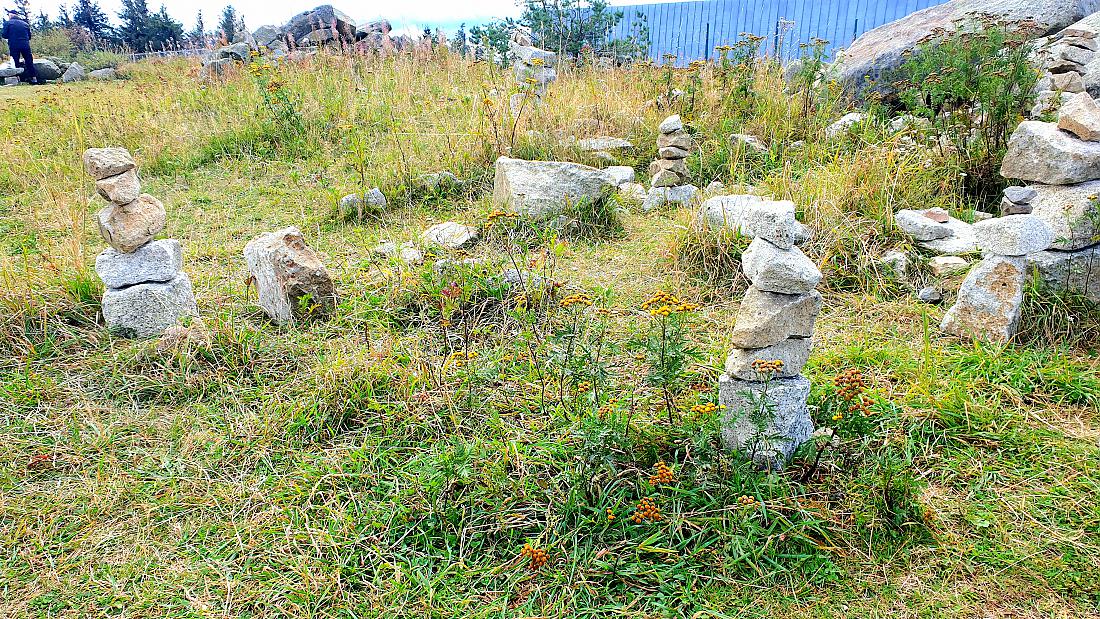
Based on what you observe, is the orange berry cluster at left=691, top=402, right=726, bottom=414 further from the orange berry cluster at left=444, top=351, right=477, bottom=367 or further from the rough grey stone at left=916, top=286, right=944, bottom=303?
the rough grey stone at left=916, top=286, right=944, bottom=303

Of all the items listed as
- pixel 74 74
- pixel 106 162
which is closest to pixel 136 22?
pixel 74 74

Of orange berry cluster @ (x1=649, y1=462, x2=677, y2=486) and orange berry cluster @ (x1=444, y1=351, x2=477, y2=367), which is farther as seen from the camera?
orange berry cluster @ (x1=444, y1=351, x2=477, y2=367)

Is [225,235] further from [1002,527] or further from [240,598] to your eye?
[1002,527]

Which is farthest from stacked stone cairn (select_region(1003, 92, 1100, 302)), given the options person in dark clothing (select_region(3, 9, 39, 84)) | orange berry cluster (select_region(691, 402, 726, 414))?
person in dark clothing (select_region(3, 9, 39, 84))

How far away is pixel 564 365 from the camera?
3.01m

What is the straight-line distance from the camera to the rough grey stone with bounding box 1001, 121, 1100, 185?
3.91 m

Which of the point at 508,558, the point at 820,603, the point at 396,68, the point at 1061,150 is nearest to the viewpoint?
the point at 820,603

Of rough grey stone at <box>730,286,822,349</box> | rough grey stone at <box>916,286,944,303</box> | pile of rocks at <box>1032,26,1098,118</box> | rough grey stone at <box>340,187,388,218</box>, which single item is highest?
pile of rocks at <box>1032,26,1098,118</box>

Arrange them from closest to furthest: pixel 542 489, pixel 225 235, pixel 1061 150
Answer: pixel 542 489
pixel 1061 150
pixel 225 235

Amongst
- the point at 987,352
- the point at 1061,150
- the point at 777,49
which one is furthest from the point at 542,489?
the point at 777,49

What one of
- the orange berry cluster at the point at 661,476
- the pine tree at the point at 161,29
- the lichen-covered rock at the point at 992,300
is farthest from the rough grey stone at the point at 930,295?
the pine tree at the point at 161,29

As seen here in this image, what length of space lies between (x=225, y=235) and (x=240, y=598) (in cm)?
394

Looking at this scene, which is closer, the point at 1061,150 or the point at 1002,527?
the point at 1002,527

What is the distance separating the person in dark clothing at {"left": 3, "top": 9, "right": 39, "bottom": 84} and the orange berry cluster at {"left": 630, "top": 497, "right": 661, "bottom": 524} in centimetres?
1570
